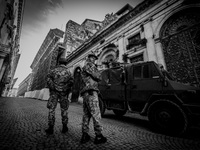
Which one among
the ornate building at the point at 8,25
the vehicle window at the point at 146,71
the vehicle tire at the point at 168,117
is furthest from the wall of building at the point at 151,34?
the ornate building at the point at 8,25

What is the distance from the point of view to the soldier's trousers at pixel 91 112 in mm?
1971

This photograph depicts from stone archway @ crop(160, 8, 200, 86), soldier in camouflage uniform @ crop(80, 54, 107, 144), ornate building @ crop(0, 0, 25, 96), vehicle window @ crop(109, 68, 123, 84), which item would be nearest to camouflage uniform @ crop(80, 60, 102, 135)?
soldier in camouflage uniform @ crop(80, 54, 107, 144)

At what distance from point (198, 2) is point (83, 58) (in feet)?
46.0

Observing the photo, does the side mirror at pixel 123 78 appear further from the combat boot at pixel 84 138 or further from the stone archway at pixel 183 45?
the stone archway at pixel 183 45

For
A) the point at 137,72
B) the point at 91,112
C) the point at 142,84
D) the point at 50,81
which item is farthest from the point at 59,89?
the point at 137,72

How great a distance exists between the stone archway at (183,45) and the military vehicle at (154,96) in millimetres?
3787

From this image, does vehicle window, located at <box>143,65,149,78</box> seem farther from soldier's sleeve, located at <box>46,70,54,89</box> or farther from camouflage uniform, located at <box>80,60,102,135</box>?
soldier's sleeve, located at <box>46,70,54,89</box>

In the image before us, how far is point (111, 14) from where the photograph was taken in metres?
13.7

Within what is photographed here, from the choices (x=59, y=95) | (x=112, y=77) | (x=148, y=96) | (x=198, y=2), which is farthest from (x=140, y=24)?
(x=59, y=95)

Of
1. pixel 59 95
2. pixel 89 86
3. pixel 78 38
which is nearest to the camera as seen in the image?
pixel 89 86

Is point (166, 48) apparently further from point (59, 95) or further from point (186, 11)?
point (59, 95)

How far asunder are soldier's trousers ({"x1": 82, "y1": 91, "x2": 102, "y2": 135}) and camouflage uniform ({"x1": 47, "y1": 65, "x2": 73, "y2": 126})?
0.76 m

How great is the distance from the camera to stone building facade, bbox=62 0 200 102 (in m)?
6.11

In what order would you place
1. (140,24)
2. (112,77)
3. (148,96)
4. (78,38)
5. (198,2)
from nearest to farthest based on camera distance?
(148,96), (112,77), (198,2), (140,24), (78,38)
